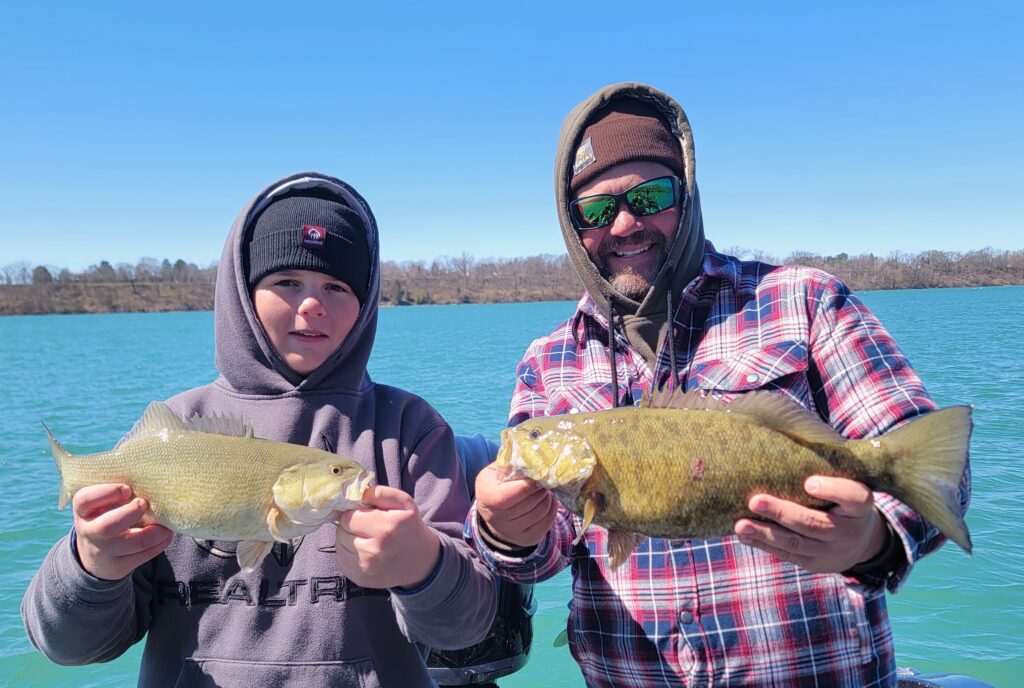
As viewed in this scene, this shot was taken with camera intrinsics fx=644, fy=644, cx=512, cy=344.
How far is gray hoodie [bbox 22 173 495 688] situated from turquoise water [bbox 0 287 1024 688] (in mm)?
5122

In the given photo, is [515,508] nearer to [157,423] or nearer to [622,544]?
[622,544]

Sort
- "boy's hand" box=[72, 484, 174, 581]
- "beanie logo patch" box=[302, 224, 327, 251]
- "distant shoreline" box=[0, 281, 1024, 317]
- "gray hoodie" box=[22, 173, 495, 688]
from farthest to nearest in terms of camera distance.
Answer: "distant shoreline" box=[0, 281, 1024, 317]
"beanie logo patch" box=[302, 224, 327, 251]
"gray hoodie" box=[22, 173, 495, 688]
"boy's hand" box=[72, 484, 174, 581]

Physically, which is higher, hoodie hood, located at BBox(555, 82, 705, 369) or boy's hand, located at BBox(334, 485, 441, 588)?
hoodie hood, located at BBox(555, 82, 705, 369)

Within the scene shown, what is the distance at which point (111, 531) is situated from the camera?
2420 mm

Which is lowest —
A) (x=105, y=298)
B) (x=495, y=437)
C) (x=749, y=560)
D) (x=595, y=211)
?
(x=495, y=437)

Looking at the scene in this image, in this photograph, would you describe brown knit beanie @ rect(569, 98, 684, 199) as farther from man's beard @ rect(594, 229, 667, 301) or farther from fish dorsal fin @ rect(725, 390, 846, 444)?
fish dorsal fin @ rect(725, 390, 846, 444)

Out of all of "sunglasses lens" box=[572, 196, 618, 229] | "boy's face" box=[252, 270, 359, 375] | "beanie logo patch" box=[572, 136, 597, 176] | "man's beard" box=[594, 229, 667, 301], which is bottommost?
"boy's face" box=[252, 270, 359, 375]

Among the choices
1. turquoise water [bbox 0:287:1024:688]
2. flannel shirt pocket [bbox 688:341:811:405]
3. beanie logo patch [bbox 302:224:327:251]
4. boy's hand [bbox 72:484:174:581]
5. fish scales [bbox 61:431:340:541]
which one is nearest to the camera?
boy's hand [bbox 72:484:174:581]

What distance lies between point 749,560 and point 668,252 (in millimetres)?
1506

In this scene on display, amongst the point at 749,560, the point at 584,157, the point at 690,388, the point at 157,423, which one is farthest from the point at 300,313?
the point at 749,560

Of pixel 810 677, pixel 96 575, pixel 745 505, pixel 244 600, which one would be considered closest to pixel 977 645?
pixel 810 677

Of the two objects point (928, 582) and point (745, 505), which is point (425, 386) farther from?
point (745, 505)

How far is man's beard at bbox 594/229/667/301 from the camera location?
3297 mm

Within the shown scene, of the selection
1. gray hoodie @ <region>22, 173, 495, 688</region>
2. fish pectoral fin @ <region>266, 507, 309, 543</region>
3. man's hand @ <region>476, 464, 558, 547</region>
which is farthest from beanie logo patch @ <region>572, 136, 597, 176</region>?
fish pectoral fin @ <region>266, 507, 309, 543</region>
